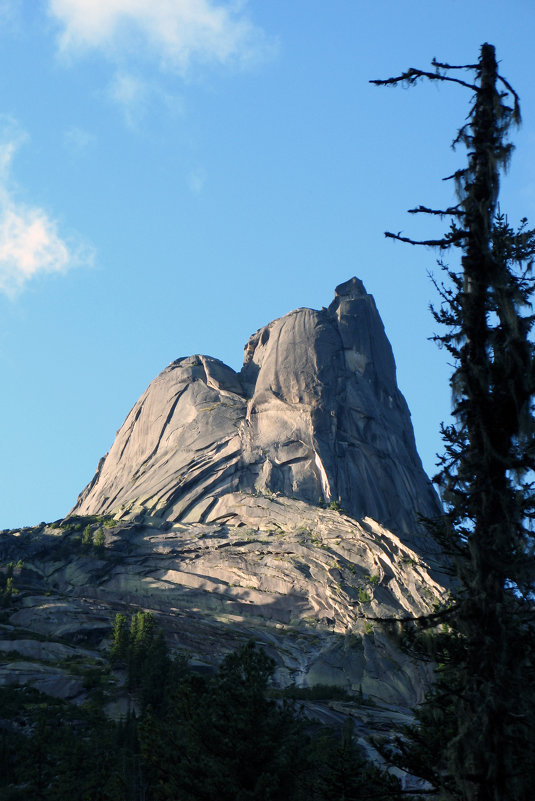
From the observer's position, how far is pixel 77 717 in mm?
65562

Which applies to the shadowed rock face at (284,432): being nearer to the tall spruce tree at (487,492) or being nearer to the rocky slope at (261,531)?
the rocky slope at (261,531)

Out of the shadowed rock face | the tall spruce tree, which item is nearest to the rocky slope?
the shadowed rock face

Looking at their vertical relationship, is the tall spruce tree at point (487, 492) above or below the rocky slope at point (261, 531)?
below

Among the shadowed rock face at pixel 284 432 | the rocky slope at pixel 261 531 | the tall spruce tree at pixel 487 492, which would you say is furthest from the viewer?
the shadowed rock face at pixel 284 432

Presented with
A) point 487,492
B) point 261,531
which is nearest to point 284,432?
point 261,531

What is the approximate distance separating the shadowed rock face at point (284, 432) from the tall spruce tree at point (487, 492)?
105404mm

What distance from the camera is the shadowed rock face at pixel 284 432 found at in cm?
13012

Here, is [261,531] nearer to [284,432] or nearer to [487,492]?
[284,432]

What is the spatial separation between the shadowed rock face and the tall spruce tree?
346 feet

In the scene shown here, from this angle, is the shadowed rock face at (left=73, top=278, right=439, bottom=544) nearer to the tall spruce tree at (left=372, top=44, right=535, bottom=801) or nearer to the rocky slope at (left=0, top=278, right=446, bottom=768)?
the rocky slope at (left=0, top=278, right=446, bottom=768)

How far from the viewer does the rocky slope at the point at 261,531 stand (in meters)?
92.6

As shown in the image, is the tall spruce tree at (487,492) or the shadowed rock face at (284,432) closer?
the tall spruce tree at (487,492)

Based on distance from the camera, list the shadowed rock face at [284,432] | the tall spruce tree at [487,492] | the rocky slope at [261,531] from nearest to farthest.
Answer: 1. the tall spruce tree at [487,492]
2. the rocky slope at [261,531]
3. the shadowed rock face at [284,432]

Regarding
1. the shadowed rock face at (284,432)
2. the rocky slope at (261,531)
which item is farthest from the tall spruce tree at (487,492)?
the shadowed rock face at (284,432)
